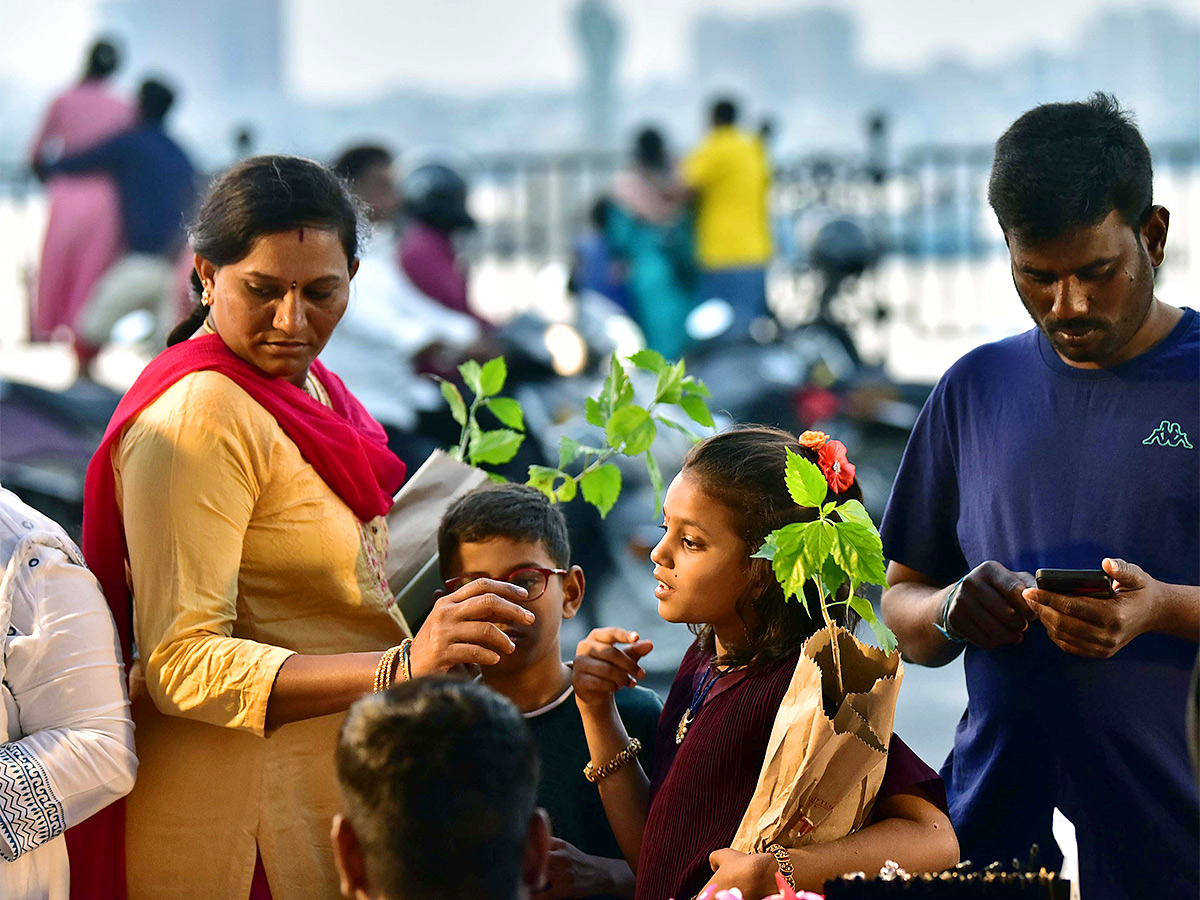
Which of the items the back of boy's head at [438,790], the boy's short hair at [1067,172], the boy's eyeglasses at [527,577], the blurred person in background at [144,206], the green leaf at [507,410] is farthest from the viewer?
the blurred person in background at [144,206]

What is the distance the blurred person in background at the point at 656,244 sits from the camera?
952 centimetres

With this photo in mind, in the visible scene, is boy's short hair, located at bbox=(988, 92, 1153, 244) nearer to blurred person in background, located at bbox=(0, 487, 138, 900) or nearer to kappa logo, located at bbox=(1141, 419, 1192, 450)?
kappa logo, located at bbox=(1141, 419, 1192, 450)

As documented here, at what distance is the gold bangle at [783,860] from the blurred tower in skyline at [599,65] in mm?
12112

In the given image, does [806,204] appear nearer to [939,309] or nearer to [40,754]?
[939,309]

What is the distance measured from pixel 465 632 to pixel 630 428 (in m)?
0.67

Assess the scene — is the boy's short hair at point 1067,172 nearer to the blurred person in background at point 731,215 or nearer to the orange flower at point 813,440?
the orange flower at point 813,440

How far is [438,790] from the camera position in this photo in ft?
4.60

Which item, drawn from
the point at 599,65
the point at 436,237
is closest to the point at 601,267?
the point at 436,237

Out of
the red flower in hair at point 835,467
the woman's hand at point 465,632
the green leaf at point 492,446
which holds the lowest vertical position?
the woman's hand at point 465,632

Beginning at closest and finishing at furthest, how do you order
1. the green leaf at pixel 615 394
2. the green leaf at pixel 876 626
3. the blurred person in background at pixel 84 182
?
the green leaf at pixel 876 626
the green leaf at pixel 615 394
the blurred person in background at pixel 84 182

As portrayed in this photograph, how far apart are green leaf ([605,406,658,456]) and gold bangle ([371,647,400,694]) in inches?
25.8

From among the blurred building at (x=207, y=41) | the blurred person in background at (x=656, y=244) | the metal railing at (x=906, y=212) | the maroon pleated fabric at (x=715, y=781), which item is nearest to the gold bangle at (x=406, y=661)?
the maroon pleated fabric at (x=715, y=781)

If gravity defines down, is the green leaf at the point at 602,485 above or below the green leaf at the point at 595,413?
below

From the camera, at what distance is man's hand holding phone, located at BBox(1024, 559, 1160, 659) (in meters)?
1.85
